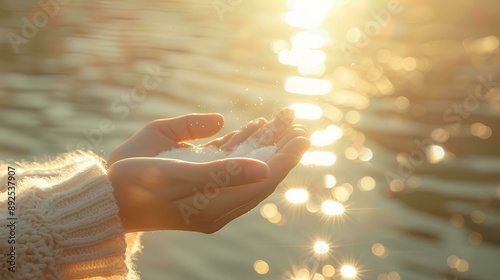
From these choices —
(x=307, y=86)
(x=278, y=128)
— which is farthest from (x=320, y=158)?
(x=278, y=128)

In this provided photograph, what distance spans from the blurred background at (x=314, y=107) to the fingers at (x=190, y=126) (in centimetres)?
232

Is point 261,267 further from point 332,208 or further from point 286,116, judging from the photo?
point 286,116

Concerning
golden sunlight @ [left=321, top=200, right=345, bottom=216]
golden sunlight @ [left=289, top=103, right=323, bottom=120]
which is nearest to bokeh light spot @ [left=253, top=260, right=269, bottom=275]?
golden sunlight @ [left=321, top=200, right=345, bottom=216]

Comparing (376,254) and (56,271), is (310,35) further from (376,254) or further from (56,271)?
(56,271)

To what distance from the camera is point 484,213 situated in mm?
6574

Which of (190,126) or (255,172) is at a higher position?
(190,126)

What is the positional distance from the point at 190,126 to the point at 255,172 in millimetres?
799

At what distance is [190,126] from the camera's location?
340cm

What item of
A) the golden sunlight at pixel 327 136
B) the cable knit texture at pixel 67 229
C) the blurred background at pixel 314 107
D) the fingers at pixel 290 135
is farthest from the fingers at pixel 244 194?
the golden sunlight at pixel 327 136

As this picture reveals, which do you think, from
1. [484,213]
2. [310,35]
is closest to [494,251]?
[484,213]

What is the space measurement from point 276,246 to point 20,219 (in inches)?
146

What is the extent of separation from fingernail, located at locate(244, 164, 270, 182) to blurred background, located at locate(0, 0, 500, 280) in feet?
9.86

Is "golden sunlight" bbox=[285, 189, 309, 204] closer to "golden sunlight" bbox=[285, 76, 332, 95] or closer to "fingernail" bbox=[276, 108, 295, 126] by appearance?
"golden sunlight" bbox=[285, 76, 332, 95]

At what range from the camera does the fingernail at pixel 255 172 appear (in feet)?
8.76
